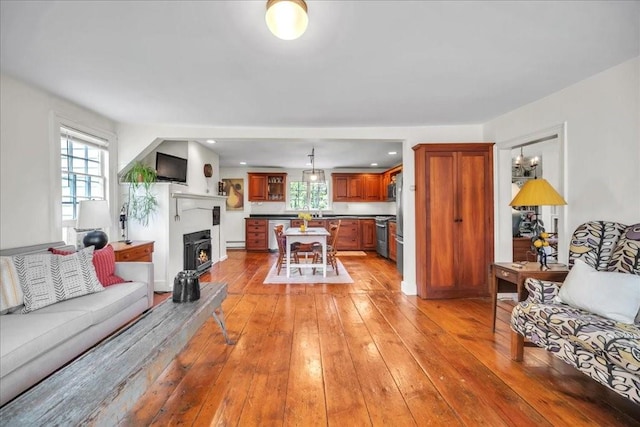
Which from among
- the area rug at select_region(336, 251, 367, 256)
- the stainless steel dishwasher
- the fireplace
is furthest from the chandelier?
the fireplace

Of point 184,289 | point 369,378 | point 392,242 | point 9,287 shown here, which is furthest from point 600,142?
point 9,287

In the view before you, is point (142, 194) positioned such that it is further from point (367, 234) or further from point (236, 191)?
point (367, 234)

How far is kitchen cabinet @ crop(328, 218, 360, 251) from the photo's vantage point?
7773 mm

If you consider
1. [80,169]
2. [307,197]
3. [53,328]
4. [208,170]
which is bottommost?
[53,328]

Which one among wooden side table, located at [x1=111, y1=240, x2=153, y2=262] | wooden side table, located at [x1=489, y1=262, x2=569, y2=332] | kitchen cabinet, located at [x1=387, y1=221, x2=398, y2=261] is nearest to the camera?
wooden side table, located at [x1=489, y1=262, x2=569, y2=332]

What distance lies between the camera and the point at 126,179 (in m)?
3.90

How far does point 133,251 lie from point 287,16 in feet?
10.3

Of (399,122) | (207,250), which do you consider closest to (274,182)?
(207,250)

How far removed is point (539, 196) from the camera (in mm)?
2506

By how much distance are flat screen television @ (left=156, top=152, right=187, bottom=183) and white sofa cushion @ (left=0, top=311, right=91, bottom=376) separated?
2.71 meters

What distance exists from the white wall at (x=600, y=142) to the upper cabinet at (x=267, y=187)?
6.21m

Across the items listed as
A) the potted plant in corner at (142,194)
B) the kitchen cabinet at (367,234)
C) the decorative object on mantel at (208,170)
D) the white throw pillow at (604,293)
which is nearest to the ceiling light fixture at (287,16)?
the white throw pillow at (604,293)

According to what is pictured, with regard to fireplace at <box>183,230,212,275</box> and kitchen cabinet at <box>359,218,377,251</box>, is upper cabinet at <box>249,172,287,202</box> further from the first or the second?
fireplace at <box>183,230,212,275</box>

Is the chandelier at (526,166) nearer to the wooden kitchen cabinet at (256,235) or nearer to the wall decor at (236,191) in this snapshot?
the wooden kitchen cabinet at (256,235)
